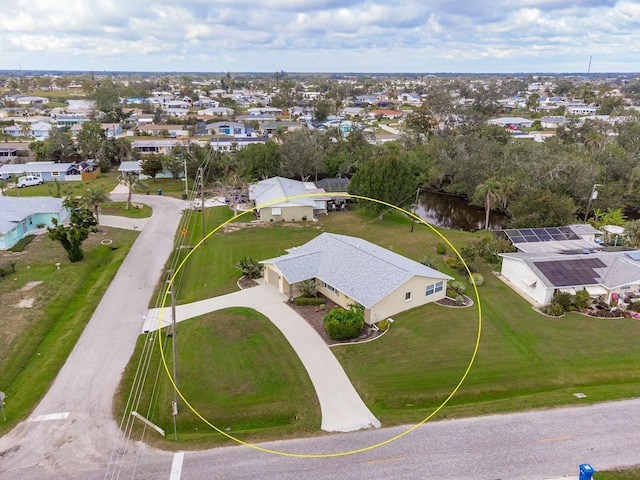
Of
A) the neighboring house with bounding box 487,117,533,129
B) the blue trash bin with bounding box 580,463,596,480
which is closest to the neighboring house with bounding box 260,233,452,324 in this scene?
the blue trash bin with bounding box 580,463,596,480

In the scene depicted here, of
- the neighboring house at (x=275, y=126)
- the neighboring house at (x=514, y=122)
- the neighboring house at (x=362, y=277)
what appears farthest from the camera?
the neighboring house at (x=514, y=122)

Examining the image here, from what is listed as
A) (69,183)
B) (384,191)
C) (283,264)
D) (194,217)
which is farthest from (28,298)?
(69,183)

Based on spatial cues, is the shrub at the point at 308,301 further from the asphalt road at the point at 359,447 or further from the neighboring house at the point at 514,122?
the neighboring house at the point at 514,122

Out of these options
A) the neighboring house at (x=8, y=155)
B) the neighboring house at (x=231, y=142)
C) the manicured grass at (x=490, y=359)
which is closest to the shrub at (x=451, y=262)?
the manicured grass at (x=490, y=359)

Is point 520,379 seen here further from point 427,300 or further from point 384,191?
point 384,191

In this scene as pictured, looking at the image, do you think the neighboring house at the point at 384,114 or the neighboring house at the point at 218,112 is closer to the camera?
the neighboring house at the point at 218,112

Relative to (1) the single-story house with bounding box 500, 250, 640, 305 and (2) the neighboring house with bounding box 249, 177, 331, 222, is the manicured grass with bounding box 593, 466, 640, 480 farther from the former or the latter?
(2) the neighboring house with bounding box 249, 177, 331, 222
